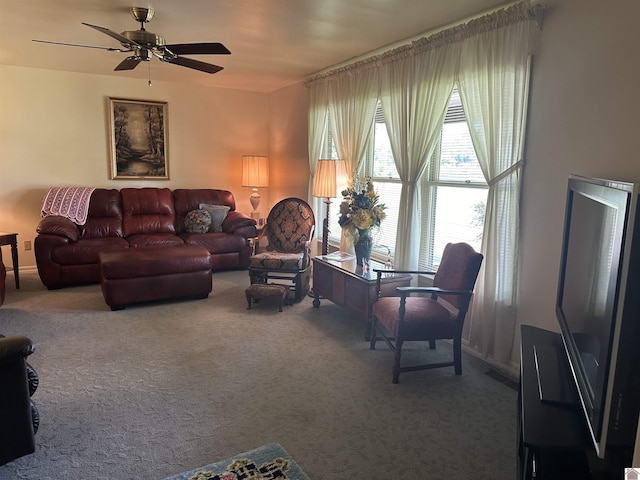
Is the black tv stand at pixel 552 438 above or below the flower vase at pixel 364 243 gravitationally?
below

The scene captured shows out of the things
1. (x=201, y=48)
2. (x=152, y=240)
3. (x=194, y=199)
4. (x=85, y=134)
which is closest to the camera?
(x=201, y=48)

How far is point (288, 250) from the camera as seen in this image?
5117mm

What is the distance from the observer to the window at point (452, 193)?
3.49 meters

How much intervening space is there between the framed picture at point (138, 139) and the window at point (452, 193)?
410cm

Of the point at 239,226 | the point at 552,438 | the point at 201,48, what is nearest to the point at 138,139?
the point at 239,226

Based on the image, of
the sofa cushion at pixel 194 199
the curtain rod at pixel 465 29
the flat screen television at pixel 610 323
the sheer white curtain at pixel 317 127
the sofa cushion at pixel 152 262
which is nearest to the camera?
the flat screen television at pixel 610 323

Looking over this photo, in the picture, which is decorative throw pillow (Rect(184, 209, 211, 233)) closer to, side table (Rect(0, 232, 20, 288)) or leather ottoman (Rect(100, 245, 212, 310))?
leather ottoman (Rect(100, 245, 212, 310))

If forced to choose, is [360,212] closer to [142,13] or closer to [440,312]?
[440,312]

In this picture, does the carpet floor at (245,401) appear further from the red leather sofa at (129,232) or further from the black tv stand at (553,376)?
the red leather sofa at (129,232)

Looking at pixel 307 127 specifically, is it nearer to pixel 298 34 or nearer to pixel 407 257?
pixel 298 34

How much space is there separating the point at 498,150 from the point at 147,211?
459 centimetres

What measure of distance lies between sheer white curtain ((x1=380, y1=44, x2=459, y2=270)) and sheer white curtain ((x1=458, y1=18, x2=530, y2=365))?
0.24 metres

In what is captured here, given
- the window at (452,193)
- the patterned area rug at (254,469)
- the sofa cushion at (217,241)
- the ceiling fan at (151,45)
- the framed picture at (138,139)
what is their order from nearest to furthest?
the patterned area rug at (254,469) → the ceiling fan at (151,45) → the window at (452,193) → the sofa cushion at (217,241) → the framed picture at (138,139)

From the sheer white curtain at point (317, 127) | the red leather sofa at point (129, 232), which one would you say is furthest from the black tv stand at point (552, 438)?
the sheer white curtain at point (317, 127)
